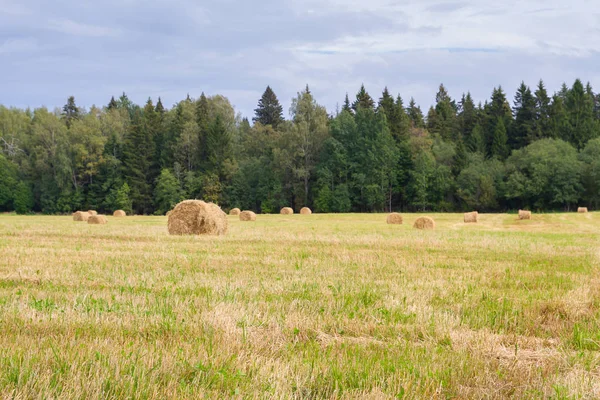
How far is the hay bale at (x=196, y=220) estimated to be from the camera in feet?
74.0

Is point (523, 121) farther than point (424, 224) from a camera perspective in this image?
Yes

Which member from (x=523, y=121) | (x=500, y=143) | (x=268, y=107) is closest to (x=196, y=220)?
(x=500, y=143)

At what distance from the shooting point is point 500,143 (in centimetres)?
8300

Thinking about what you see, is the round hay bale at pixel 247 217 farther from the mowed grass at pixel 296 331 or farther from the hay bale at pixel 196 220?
the mowed grass at pixel 296 331

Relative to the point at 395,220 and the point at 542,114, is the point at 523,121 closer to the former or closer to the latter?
the point at 542,114

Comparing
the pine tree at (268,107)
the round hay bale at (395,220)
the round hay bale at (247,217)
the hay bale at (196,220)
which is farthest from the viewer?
the pine tree at (268,107)

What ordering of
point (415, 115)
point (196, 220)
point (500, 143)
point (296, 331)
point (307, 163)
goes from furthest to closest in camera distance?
point (415, 115)
point (500, 143)
point (307, 163)
point (196, 220)
point (296, 331)

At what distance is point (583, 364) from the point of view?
4520mm

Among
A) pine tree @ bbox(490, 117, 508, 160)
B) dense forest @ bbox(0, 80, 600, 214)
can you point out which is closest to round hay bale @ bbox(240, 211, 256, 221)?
dense forest @ bbox(0, 80, 600, 214)

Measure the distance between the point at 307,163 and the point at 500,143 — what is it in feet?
103

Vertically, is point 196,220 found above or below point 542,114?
below

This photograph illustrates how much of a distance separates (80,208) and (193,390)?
80289 mm

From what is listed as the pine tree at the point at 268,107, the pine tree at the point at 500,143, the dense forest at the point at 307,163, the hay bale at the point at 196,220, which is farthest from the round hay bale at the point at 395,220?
the pine tree at the point at 268,107

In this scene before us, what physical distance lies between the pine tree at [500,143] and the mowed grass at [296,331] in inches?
3050
